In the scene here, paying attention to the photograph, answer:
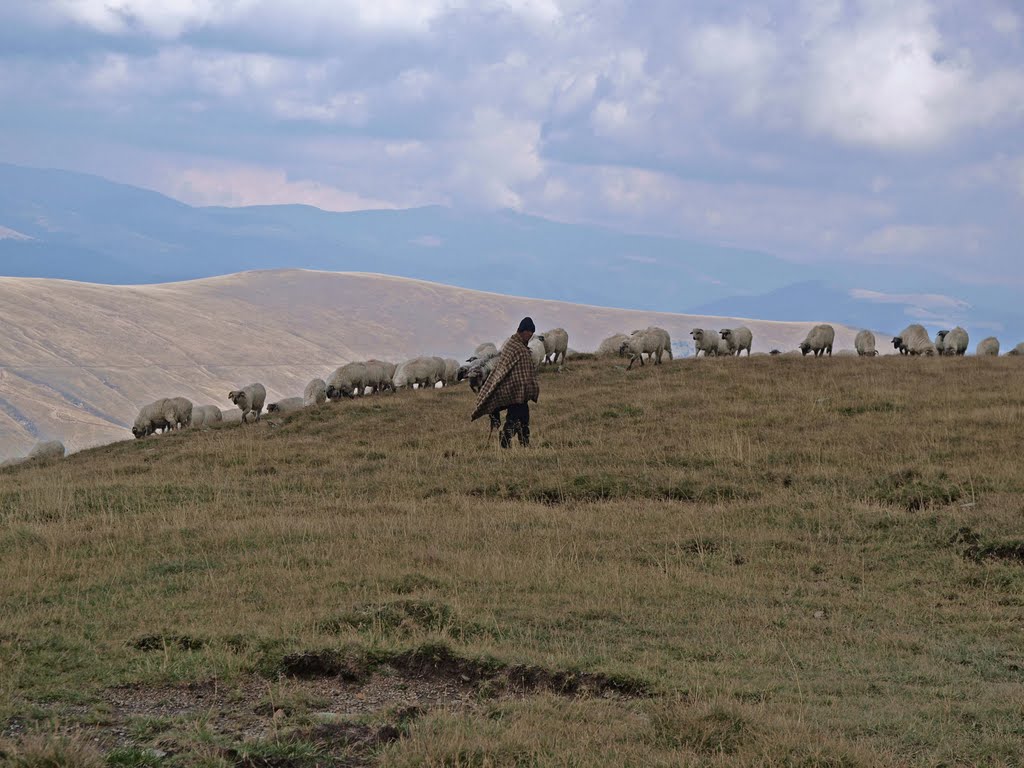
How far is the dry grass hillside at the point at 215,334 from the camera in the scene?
100938mm

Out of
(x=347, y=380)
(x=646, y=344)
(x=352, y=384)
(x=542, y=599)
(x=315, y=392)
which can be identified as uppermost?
(x=646, y=344)

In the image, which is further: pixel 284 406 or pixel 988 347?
pixel 988 347

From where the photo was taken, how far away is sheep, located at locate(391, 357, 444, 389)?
32500 millimetres

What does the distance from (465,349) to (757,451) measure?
5034 inches

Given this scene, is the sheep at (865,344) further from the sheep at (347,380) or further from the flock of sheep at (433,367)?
the sheep at (347,380)

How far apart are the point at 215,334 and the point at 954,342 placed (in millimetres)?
105146

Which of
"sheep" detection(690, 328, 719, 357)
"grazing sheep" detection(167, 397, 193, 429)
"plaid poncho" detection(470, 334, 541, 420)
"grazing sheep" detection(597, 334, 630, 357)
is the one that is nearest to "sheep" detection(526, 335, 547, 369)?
"grazing sheep" detection(597, 334, 630, 357)

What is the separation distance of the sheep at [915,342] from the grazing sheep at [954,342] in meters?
0.57

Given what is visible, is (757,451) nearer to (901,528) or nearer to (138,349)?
(901,528)

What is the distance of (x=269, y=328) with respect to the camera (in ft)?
463

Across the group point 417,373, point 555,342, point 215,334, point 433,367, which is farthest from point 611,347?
point 215,334

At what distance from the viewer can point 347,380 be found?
103ft

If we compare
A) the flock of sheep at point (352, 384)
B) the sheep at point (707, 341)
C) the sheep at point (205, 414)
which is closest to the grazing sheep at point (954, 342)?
the sheep at point (707, 341)

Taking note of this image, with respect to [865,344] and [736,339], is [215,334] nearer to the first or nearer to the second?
[736,339]
